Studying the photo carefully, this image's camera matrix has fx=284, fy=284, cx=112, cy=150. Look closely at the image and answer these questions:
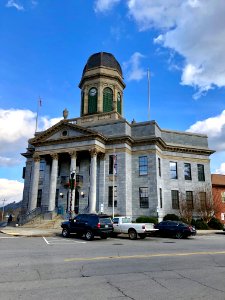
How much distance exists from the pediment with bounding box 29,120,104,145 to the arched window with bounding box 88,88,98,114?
8397 mm

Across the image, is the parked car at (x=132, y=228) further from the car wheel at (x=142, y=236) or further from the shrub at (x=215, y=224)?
the shrub at (x=215, y=224)

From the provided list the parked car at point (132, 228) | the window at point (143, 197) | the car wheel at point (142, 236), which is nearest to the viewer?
the parked car at point (132, 228)

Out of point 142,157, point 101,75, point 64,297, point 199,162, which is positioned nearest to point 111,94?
point 101,75

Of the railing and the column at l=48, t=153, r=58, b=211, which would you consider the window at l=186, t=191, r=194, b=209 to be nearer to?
the column at l=48, t=153, r=58, b=211

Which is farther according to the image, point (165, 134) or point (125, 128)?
point (165, 134)

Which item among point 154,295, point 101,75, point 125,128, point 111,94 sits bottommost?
point 154,295

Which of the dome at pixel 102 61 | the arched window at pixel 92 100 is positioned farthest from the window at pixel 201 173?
the dome at pixel 102 61

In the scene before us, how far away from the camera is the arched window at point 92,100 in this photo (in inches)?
1903

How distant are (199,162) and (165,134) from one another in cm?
682

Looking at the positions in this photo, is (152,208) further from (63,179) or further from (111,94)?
(111,94)

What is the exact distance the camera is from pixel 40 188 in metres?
43.7

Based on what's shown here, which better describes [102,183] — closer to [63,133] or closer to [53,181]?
[53,181]

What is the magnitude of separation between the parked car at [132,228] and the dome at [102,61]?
33204 millimetres

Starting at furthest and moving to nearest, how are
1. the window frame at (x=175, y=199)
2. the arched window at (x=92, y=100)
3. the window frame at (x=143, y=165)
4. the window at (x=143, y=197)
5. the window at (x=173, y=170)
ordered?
1. the arched window at (x=92, y=100)
2. the window at (x=173, y=170)
3. the window frame at (x=175, y=199)
4. the window frame at (x=143, y=165)
5. the window at (x=143, y=197)
